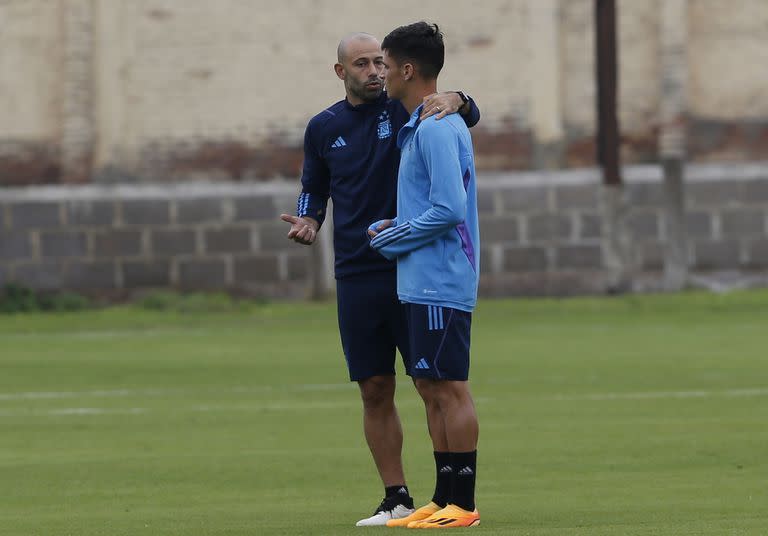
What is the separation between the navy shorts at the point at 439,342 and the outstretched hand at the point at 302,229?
0.87 meters

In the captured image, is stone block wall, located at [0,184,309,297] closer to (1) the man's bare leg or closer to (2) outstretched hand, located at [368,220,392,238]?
(1) the man's bare leg

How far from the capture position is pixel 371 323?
7266mm

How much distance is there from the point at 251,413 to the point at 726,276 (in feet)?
48.3

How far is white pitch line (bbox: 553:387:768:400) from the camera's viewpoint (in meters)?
12.6

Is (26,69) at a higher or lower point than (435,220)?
higher

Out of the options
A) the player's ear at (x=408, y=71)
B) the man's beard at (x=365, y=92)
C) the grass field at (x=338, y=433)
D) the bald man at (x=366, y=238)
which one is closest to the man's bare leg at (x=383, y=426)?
the bald man at (x=366, y=238)

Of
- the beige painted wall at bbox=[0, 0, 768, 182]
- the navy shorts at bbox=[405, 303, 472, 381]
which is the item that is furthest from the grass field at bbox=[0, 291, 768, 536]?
the beige painted wall at bbox=[0, 0, 768, 182]

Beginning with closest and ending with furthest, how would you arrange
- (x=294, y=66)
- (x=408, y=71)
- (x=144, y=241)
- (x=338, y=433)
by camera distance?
(x=408, y=71) < (x=338, y=433) < (x=144, y=241) < (x=294, y=66)

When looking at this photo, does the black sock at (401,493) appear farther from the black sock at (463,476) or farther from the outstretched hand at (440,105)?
the outstretched hand at (440,105)

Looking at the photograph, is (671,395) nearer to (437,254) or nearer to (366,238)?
(366,238)

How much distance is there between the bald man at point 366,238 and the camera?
23.8ft

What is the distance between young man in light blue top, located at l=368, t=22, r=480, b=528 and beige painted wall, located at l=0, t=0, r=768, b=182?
65.6 feet

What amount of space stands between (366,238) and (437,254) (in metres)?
0.62

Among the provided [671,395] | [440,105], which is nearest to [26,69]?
[671,395]
